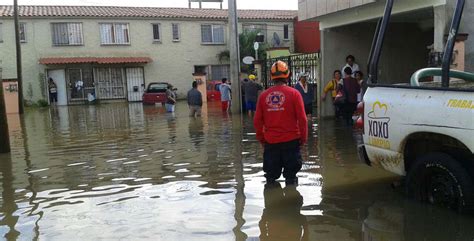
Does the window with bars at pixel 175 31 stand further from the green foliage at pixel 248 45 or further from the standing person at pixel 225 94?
the standing person at pixel 225 94

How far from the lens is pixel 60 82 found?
3306 cm

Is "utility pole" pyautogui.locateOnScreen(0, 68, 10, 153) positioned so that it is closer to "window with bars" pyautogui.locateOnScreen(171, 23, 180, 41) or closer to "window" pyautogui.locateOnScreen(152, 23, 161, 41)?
"window" pyautogui.locateOnScreen(152, 23, 161, 41)

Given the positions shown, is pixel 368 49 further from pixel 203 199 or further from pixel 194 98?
pixel 203 199

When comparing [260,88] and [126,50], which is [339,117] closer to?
[260,88]

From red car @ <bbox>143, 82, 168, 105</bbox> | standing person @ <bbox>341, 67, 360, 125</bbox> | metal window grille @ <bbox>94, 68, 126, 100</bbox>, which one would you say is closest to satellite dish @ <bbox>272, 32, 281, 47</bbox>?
red car @ <bbox>143, 82, 168, 105</bbox>

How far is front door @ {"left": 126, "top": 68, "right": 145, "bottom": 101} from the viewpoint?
34.8 m

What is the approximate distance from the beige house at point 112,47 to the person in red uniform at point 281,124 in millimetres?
28887

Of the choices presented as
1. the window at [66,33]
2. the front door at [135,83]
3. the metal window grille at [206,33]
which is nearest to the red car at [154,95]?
the front door at [135,83]

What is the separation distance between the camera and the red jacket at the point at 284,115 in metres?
5.89

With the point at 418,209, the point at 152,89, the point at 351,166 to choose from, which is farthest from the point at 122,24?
the point at 418,209

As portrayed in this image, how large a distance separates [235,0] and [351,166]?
11.7m

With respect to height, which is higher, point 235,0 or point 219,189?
point 235,0

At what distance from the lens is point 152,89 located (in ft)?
98.9

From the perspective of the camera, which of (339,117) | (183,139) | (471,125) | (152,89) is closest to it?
(471,125)
